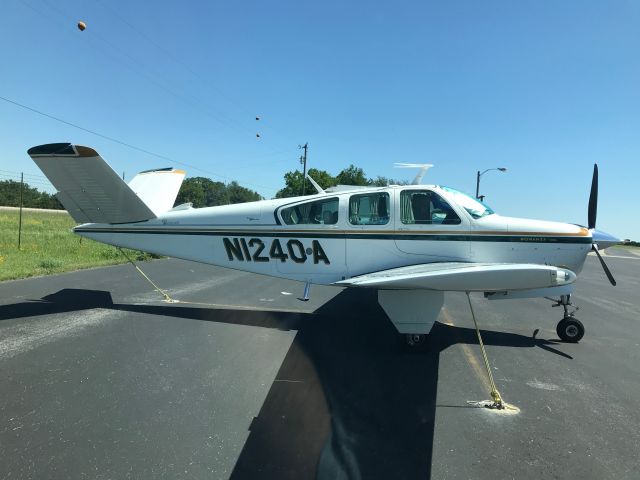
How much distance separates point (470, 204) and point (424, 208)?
2.53 ft

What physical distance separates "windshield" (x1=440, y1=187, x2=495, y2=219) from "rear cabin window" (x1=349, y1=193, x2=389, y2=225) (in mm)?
988

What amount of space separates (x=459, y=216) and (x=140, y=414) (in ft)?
16.1

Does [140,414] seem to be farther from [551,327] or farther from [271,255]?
[551,327]

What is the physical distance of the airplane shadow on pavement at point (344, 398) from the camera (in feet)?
9.52

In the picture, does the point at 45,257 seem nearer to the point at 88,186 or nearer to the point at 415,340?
the point at 88,186

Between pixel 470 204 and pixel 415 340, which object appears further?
pixel 470 204

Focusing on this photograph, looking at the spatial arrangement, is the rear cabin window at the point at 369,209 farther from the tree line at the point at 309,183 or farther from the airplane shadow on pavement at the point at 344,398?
the tree line at the point at 309,183

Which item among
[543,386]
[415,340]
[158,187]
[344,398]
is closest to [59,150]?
[158,187]

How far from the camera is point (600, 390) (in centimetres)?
438

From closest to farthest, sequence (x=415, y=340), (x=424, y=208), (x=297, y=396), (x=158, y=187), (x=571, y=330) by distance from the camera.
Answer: (x=297, y=396)
(x=415, y=340)
(x=424, y=208)
(x=571, y=330)
(x=158, y=187)

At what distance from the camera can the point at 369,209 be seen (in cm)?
600

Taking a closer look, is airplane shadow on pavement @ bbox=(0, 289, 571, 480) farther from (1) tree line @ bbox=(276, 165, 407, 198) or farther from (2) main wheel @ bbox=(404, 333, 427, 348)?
(1) tree line @ bbox=(276, 165, 407, 198)

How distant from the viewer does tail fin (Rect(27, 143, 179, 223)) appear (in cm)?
642

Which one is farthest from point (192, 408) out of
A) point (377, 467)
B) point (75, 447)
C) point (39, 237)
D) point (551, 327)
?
point (39, 237)
